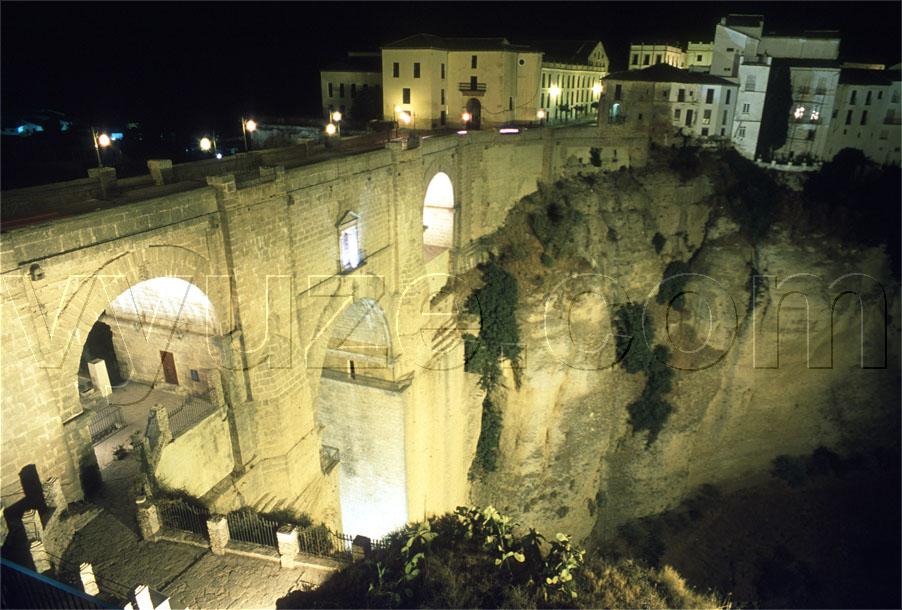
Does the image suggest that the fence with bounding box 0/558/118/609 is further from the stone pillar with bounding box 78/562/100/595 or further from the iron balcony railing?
the iron balcony railing

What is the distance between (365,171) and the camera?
1563 cm

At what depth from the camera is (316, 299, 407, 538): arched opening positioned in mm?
18969

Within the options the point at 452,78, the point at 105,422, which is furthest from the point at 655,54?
the point at 105,422

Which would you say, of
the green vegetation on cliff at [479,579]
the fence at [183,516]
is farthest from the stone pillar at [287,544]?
the fence at [183,516]

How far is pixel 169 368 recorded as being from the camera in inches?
545

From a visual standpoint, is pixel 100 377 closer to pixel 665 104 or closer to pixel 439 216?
pixel 439 216

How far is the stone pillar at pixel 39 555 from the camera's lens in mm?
8664

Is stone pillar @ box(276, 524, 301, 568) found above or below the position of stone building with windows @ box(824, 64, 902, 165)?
below

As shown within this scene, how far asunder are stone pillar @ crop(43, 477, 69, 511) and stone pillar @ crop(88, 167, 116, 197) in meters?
5.56

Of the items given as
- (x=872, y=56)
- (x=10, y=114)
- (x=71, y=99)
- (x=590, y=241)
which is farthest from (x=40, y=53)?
(x=872, y=56)

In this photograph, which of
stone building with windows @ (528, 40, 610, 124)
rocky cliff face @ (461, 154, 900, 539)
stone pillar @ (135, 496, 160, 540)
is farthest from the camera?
stone building with windows @ (528, 40, 610, 124)

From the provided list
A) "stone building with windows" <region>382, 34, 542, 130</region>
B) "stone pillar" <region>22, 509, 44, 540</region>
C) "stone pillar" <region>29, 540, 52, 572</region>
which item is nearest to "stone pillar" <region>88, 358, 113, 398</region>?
"stone pillar" <region>22, 509, 44, 540</region>

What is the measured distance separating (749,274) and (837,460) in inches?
408

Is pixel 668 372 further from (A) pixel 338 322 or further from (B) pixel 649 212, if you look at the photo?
(A) pixel 338 322
